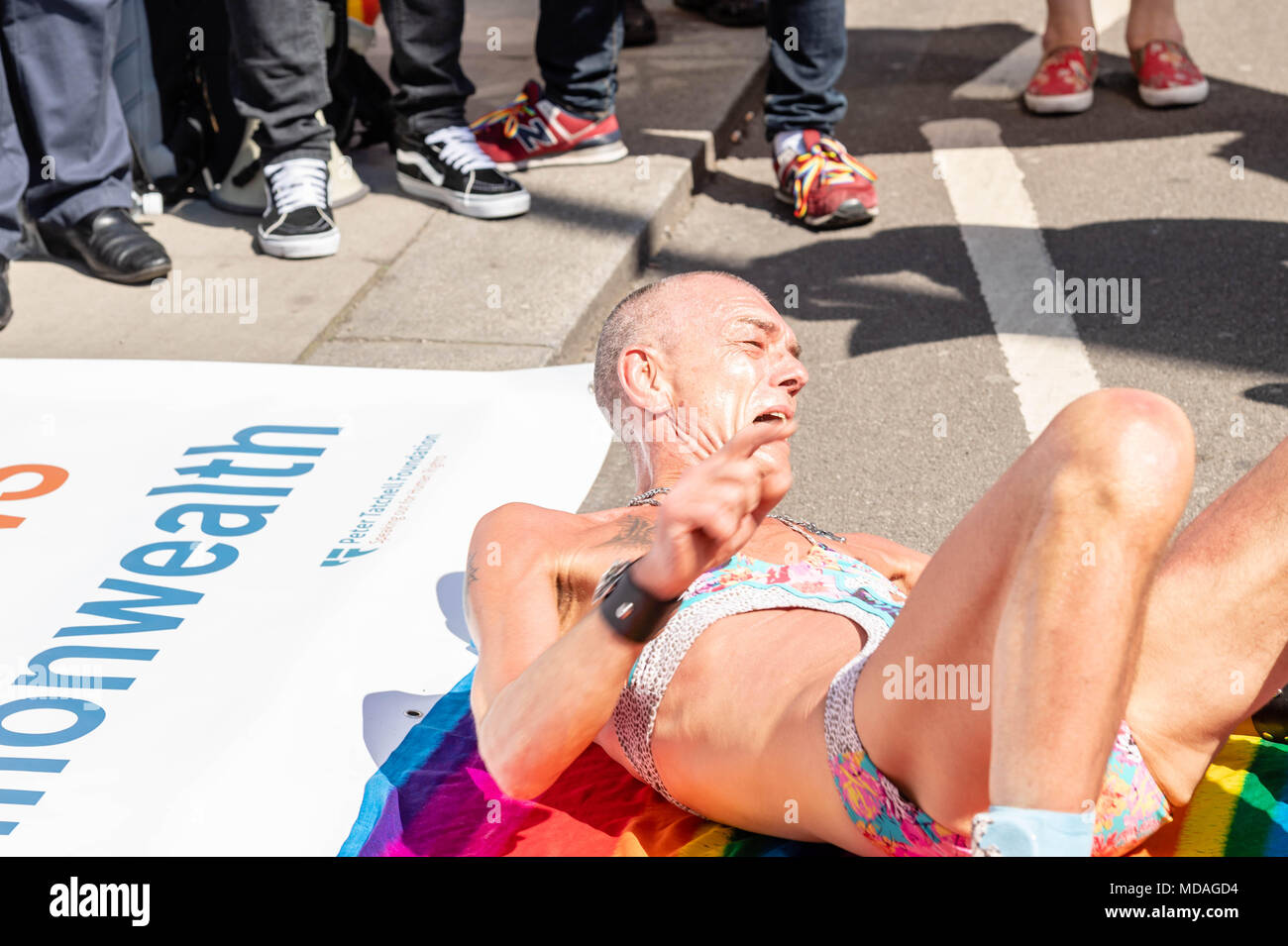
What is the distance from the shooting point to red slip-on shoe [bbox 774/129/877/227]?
4828 millimetres

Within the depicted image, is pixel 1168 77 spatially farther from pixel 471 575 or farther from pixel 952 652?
pixel 952 652

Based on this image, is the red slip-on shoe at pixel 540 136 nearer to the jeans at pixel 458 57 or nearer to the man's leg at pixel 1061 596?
the jeans at pixel 458 57

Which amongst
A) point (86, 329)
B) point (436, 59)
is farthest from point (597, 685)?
point (436, 59)

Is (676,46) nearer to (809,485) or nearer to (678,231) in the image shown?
(678,231)

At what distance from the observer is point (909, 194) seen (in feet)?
16.9

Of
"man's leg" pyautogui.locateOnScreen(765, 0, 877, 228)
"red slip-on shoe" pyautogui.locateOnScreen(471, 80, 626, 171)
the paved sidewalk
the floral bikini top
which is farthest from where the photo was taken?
"red slip-on shoe" pyautogui.locateOnScreen(471, 80, 626, 171)

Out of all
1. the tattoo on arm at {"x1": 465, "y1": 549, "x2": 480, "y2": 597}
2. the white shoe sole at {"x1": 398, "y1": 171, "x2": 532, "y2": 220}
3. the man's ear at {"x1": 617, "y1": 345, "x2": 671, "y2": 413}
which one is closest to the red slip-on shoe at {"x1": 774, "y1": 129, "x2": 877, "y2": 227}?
the white shoe sole at {"x1": 398, "y1": 171, "x2": 532, "y2": 220}

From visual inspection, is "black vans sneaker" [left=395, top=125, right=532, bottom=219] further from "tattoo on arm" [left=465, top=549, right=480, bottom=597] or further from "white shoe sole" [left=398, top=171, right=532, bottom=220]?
"tattoo on arm" [left=465, top=549, right=480, bottom=597]

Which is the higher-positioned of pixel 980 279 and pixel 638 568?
pixel 638 568

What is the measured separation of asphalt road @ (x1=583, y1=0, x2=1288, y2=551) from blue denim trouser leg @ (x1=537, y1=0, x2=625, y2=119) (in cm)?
57

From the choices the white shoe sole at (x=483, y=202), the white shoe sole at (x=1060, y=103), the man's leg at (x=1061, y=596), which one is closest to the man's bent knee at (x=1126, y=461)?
the man's leg at (x=1061, y=596)

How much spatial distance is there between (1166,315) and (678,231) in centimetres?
178

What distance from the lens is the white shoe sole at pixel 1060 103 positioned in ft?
18.8

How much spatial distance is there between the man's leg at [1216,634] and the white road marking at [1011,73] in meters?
4.59
